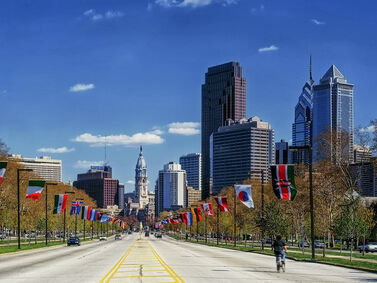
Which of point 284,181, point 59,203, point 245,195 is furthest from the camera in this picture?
point 59,203

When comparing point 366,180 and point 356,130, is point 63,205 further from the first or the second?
point 366,180

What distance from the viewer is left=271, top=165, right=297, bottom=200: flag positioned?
42406mm

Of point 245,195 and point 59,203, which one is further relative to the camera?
point 59,203

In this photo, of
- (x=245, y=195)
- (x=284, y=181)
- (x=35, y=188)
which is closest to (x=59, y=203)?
(x=35, y=188)

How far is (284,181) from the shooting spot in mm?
42625

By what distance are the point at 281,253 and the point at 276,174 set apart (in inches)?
515

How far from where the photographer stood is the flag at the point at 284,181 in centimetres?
4241

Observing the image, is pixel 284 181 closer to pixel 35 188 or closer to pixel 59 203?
pixel 35 188

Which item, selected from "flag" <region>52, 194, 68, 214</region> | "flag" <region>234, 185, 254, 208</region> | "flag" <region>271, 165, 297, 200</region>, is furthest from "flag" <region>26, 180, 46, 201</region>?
"flag" <region>271, 165, 297, 200</region>

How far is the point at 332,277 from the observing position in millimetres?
27016

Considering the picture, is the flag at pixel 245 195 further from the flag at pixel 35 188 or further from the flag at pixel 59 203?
the flag at pixel 59 203

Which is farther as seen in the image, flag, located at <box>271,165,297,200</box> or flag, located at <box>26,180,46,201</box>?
flag, located at <box>26,180,46,201</box>

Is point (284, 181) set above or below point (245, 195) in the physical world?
above

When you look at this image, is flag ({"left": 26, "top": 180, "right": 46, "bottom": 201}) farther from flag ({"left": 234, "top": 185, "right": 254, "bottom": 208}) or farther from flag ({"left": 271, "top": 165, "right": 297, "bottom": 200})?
flag ({"left": 271, "top": 165, "right": 297, "bottom": 200})
